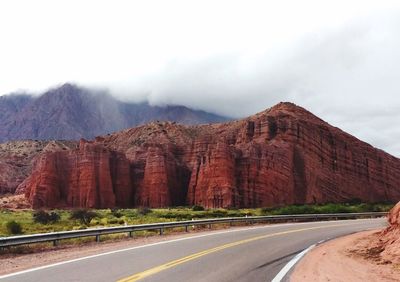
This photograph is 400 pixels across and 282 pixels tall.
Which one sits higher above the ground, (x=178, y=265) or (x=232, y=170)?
(x=232, y=170)

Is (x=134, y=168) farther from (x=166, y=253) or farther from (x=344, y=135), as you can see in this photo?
(x=166, y=253)

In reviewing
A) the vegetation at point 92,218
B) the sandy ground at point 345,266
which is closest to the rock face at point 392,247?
the sandy ground at point 345,266

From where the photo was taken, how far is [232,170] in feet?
369

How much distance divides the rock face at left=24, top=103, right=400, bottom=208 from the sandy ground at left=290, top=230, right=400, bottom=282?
8794cm

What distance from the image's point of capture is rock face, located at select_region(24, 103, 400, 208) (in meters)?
113

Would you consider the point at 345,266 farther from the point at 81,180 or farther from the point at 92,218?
the point at 81,180

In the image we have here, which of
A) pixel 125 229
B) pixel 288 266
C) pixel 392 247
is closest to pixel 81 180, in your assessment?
pixel 125 229

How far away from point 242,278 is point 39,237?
9.21 m

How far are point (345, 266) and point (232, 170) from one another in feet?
322

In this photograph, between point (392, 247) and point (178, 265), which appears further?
point (392, 247)

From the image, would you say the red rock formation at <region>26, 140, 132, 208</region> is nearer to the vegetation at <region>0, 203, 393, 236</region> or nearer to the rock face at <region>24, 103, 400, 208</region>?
the rock face at <region>24, 103, 400, 208</region>

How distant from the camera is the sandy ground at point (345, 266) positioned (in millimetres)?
12164

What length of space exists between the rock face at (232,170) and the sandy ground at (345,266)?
289 ft

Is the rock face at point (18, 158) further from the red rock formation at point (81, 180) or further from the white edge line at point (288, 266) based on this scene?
the white edge line at point (288, 266)
